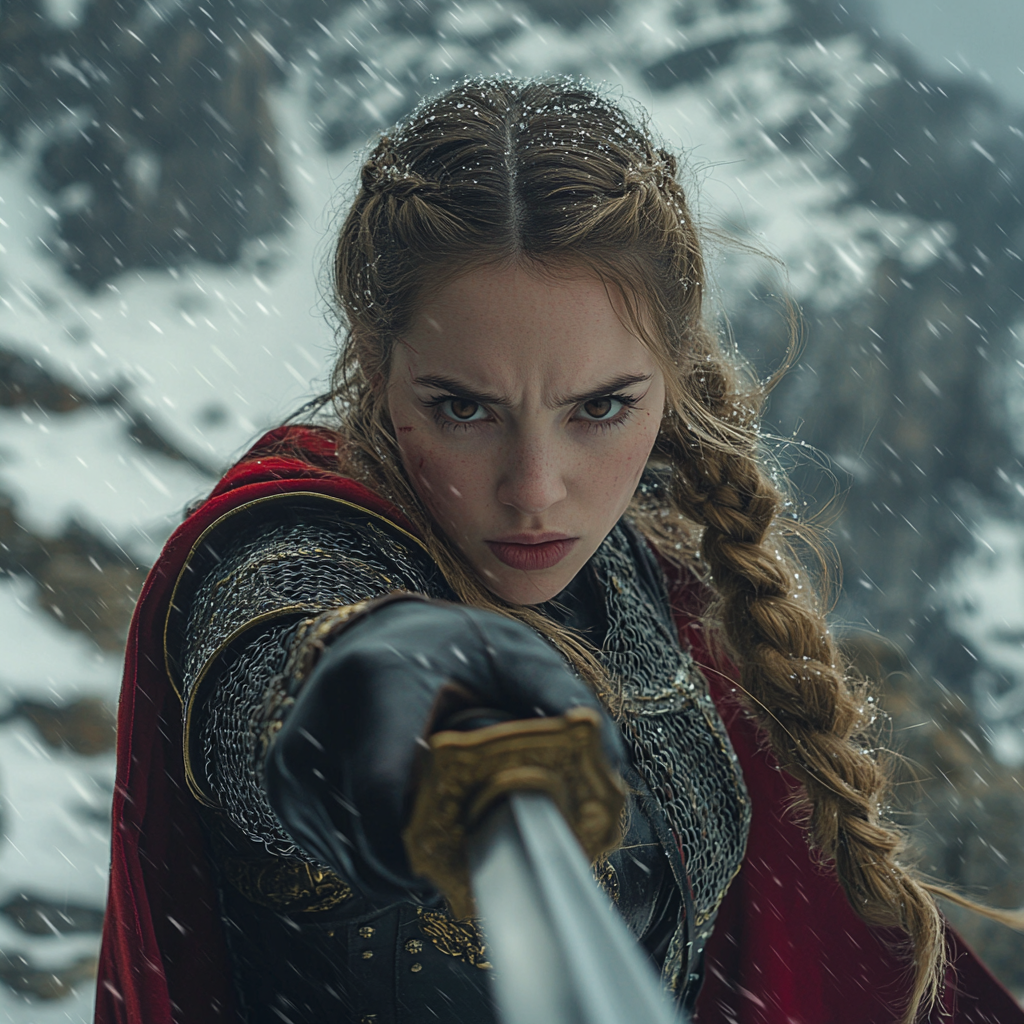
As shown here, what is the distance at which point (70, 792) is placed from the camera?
252 centimetres

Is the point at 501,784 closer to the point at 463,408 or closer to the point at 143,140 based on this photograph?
the point at 463,408

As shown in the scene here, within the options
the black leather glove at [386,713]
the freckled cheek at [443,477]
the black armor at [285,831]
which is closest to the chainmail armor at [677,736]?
the black armor at [285,831]

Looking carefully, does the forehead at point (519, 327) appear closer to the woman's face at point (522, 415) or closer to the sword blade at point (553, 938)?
the woman's face at point (522, 415)

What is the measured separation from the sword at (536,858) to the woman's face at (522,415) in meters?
0.31

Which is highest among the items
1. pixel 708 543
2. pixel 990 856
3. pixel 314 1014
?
pixel 708 543

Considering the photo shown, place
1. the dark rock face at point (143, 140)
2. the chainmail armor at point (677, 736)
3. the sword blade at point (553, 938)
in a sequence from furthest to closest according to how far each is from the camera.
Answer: the dark rock face at point (143, 140) → the chainmail armor at point (677, 736) → the sword blade at point (553, 938)

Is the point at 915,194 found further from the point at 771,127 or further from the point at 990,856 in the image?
the point at 990,856

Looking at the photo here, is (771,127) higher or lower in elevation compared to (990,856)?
higher

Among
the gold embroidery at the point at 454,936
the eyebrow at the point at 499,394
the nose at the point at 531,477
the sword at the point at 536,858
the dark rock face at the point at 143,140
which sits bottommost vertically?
the dark rock face at the point at 143,140

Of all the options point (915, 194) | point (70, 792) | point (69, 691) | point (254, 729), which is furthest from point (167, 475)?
point (915, 194)

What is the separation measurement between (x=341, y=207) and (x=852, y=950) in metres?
0.92

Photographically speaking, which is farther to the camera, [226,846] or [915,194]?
[915,194]

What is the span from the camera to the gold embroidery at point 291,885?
572 millimetres

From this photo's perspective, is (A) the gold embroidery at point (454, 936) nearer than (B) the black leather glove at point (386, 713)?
No
